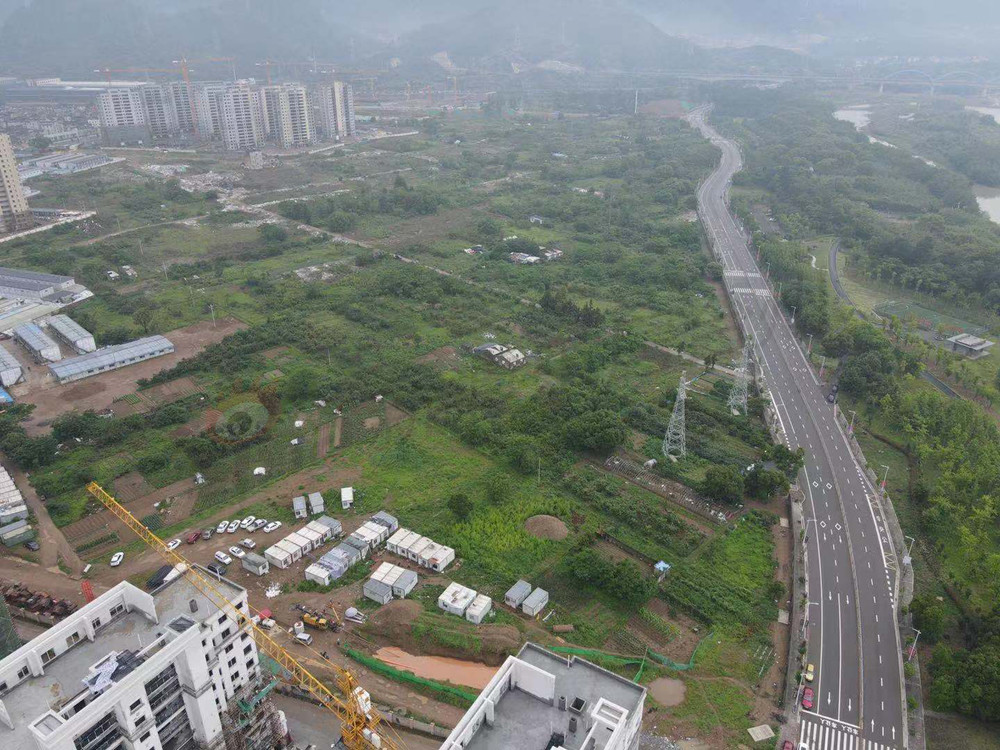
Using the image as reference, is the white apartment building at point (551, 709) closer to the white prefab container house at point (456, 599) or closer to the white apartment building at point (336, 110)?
the white prefab container house at point (456, 599)

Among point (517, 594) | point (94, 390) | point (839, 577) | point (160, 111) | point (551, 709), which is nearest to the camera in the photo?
point (551, 709)

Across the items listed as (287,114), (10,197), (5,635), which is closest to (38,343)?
(5,635)

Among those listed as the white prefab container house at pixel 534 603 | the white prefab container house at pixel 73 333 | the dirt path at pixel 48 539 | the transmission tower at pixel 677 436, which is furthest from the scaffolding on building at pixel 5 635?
the white prefab container house at pixel 73 333

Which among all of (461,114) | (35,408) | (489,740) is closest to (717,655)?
(489,740)

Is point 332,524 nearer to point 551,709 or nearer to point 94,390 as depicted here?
point 551,709

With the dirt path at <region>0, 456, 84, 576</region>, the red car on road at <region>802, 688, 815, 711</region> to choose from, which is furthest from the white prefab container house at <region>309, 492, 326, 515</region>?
the red car on road at <region>802, 688, 815, 711</region>

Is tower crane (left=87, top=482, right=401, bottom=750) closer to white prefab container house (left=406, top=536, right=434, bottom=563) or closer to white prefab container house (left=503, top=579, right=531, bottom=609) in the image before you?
white prefab container house (left=503, top=579, right=531, bottom=609)
